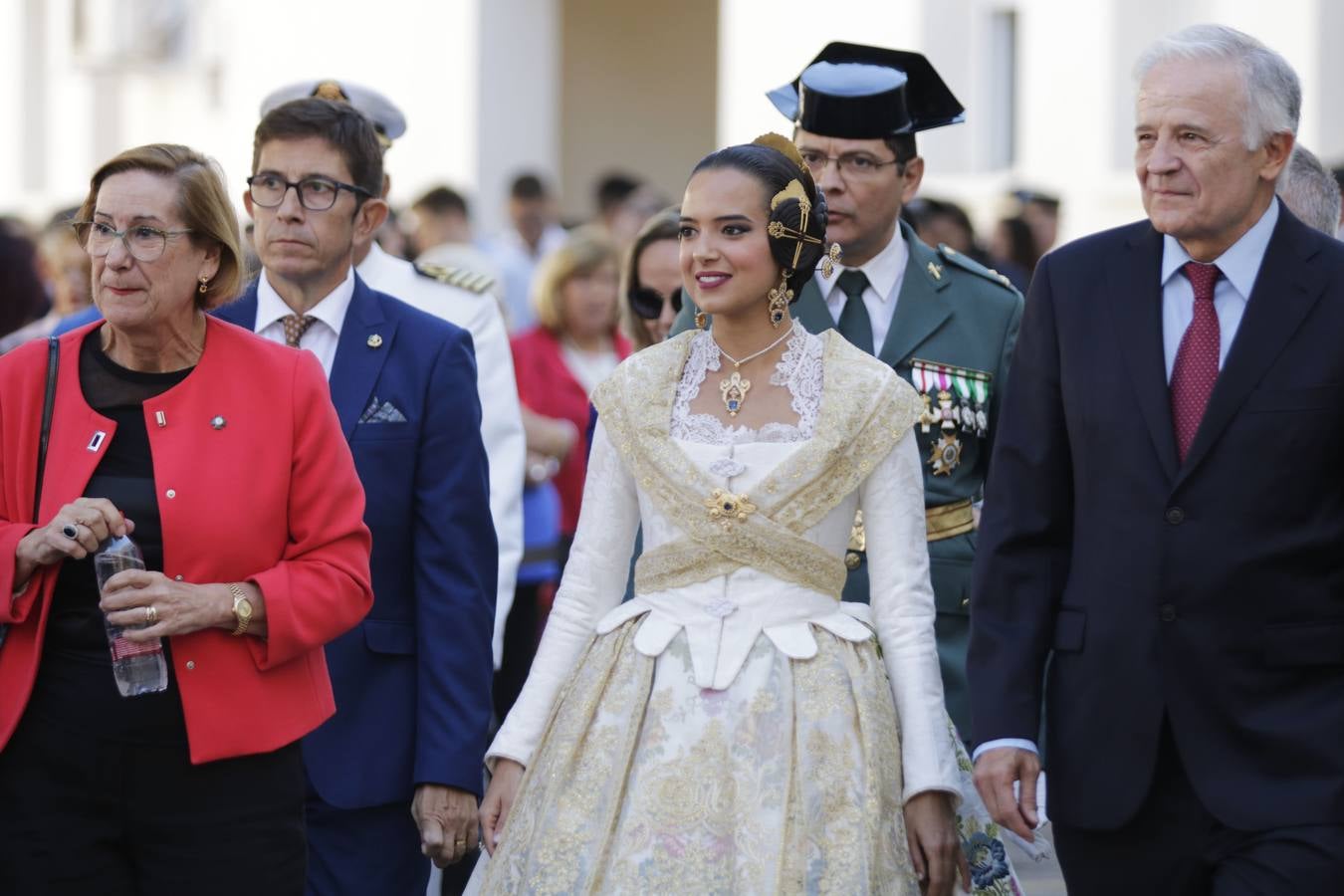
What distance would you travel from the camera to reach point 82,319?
6.13 meters

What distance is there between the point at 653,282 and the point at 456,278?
668mm

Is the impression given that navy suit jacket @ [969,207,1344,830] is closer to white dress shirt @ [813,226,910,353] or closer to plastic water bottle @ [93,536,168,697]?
white dress shirt @ [813,226,910,353]

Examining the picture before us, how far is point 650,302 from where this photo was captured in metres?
6.47

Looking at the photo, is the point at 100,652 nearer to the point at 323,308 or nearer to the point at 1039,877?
the point at 323,308

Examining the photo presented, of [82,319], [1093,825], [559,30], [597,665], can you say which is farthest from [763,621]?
[559,30]

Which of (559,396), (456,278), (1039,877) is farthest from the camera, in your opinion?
(559,396)

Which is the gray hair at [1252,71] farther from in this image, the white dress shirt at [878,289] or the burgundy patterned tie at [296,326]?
the burgundy patterned tie at [296,326]

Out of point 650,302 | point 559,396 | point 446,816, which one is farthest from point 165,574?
point 559,396

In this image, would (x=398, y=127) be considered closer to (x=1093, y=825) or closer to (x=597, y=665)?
(x=597, y=665)

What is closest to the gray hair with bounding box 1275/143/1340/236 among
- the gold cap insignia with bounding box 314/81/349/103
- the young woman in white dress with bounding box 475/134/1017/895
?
the young woman in white dress with bounding box 475/134/1017/895

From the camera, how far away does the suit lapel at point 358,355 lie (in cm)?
506

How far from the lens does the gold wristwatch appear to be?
422 cm

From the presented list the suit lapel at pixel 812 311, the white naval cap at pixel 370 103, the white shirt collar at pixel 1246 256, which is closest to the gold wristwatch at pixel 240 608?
the suit lapel at pixel 812 311

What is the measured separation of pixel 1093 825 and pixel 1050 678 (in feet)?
1.02
